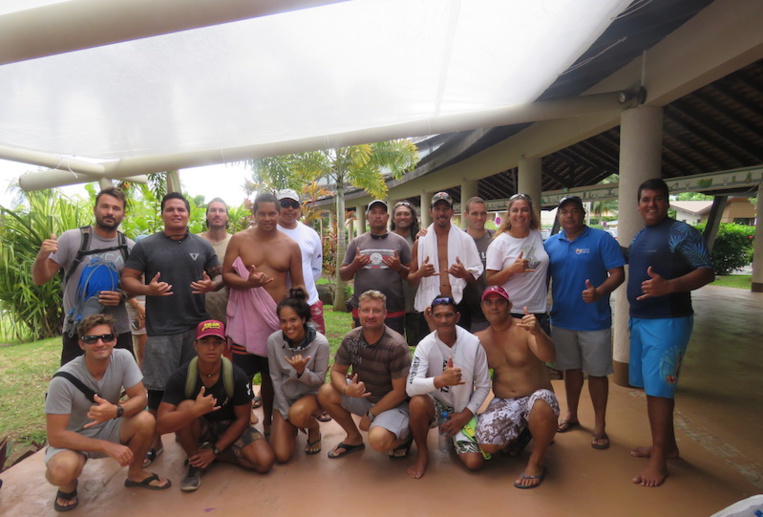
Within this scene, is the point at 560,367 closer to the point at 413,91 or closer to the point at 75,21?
the point at 413,91

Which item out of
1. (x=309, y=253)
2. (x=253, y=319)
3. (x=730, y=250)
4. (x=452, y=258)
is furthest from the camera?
(x=730, y=250)

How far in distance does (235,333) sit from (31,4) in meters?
2.36

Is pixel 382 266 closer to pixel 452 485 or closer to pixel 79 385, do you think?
pixel 452 485

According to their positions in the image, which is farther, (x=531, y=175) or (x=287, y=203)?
(x=531, y=175)

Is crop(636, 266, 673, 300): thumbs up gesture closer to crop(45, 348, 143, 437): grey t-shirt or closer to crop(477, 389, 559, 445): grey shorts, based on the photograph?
crop(477, 389, 559, 445): grey shorts

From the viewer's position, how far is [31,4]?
1953mm

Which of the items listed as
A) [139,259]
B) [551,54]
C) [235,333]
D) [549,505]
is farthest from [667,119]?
[139,259]

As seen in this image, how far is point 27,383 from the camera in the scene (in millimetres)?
5586

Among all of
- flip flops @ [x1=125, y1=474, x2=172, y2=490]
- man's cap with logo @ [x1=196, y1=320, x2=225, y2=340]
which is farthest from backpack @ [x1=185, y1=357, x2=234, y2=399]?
flip flops @ [x1=125, y1=474, x2=172, y2=490]

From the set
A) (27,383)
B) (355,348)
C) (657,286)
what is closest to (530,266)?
(657,286)

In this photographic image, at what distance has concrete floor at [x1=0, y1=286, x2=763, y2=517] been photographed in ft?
8.67

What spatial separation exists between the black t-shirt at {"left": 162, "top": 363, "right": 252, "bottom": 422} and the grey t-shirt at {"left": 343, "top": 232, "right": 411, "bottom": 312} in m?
1.20

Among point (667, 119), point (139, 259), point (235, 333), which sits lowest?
point (235, 333)

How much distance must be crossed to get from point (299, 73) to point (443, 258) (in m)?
1.91
